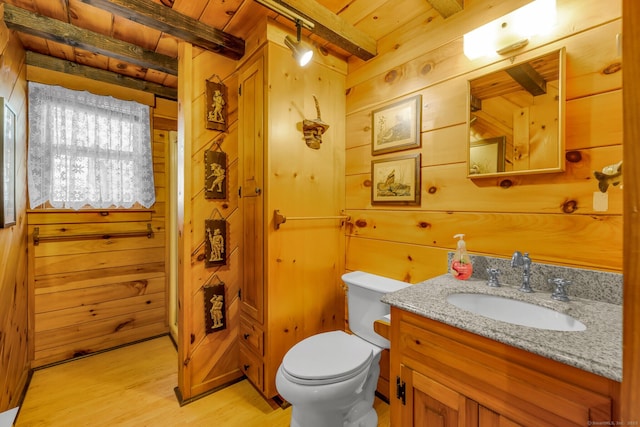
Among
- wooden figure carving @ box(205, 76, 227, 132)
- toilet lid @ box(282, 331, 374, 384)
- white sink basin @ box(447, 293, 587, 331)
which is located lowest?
toilet lid @ box(282, 331, 374, 384)

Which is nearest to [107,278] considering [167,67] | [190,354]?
[190,354]

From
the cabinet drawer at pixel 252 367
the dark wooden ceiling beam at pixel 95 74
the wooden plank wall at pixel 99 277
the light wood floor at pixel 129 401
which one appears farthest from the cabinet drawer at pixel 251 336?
the dark wooden ceiling beam at pixel 95 74

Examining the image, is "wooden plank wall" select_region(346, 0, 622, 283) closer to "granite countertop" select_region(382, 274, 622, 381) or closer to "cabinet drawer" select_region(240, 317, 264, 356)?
"granite countertop" select_region(382, 274, 622, 381)

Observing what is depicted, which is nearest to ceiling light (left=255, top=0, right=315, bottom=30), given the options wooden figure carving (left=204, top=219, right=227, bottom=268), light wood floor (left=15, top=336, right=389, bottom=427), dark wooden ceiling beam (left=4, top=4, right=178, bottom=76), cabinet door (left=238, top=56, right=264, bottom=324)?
cabinet door (left=238, top=56, right=264, bottom=324)

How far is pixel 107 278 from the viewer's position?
7.54ft

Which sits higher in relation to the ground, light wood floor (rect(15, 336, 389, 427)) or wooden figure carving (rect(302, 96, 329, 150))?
wooden figure carving (rect(302, 96, 329, 150))

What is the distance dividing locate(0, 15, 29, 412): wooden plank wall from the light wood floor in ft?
0.53

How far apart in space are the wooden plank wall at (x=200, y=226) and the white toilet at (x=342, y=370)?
763 mm

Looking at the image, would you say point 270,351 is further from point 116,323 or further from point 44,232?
point 44,232

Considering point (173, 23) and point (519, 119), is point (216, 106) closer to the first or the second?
point (173, 23)

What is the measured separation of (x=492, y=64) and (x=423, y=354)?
4.25 ft

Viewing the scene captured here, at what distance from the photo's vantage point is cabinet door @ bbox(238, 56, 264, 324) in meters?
1.67

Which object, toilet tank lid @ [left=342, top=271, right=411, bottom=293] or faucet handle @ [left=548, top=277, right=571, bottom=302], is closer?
faucet handle @ [left=548, top=277, right=571, bottom=302]

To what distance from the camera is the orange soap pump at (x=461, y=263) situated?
1.23 m
